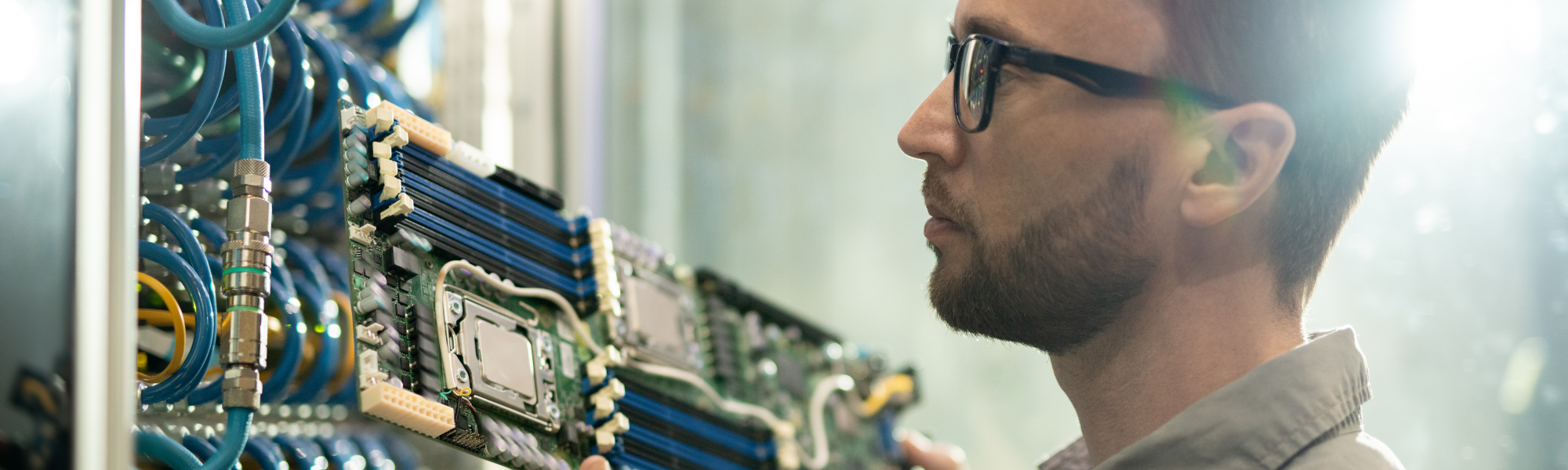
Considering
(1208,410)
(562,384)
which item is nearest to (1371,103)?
(1208,410)

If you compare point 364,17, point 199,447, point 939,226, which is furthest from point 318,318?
point 939,226

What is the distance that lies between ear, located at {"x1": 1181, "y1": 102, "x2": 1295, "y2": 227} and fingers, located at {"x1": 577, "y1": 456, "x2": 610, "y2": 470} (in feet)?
2.15

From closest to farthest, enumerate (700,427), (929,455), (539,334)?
(539,334) → (700,427) → (929,455)

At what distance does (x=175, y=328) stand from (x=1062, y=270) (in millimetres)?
848

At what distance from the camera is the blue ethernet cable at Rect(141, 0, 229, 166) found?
37.7 inches

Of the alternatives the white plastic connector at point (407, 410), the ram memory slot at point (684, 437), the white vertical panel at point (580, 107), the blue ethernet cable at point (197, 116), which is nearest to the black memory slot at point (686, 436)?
the ram memory slot at point (684, 437)

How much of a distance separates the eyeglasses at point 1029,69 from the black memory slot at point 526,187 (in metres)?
0.51

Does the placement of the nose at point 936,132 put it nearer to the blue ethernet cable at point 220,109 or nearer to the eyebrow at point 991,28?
the eyebrow at point 991,28

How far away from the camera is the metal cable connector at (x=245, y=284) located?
2.83ft

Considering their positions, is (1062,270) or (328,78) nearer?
(1062,270)

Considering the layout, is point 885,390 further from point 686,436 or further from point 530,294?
point 530,294

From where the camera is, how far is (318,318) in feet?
4.09

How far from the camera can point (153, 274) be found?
1.02 meters

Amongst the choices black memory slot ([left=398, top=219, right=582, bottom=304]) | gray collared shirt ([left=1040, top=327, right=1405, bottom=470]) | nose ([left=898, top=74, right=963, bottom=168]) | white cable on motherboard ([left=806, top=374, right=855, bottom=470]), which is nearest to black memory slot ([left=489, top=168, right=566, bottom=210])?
black memory slot ([left=398, top=219, right=582, bottom=304])
